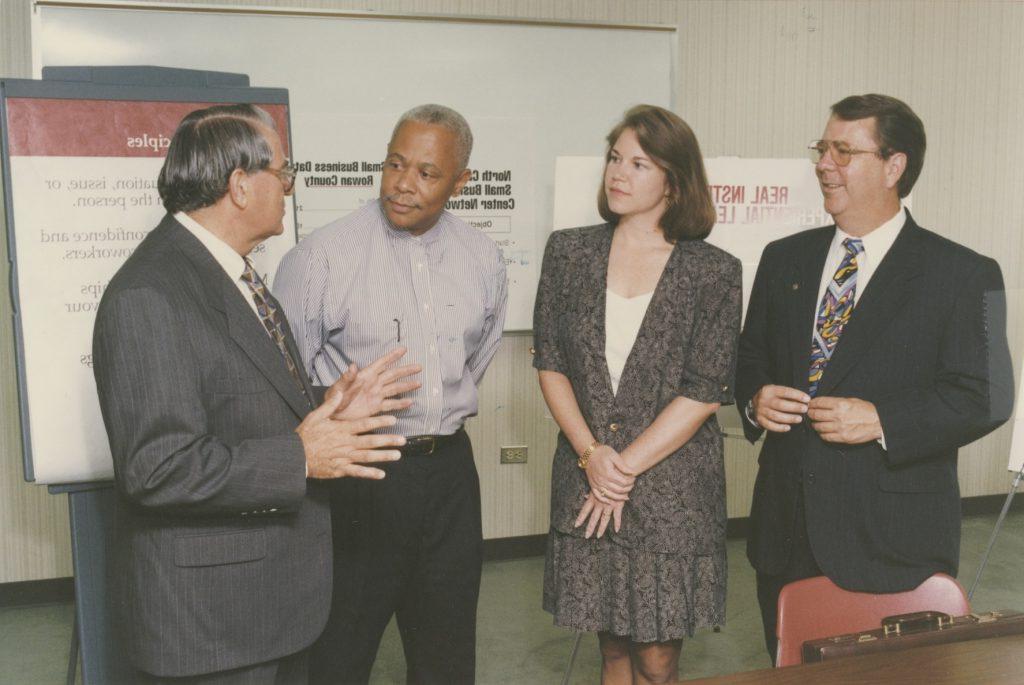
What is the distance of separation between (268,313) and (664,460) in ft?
3.16

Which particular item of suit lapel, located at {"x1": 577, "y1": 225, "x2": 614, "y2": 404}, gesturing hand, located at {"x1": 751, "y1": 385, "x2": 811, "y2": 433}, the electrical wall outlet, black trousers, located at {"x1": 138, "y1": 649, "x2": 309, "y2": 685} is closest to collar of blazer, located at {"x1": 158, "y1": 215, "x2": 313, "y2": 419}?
black trousers, located at {"x1": 138, "y1": 649, "x2": 309, "y2": 685}

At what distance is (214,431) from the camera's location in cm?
164

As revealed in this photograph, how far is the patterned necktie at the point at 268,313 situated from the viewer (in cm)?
178

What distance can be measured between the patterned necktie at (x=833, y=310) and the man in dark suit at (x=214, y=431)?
1095mm

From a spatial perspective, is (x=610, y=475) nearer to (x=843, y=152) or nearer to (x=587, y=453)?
(x=587, y=453)

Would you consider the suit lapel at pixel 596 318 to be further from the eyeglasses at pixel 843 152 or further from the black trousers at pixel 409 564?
the eyeglasses at pixel 843 152

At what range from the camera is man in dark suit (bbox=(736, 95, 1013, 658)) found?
216 centimetres

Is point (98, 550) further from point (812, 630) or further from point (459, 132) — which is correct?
point (812, 630)

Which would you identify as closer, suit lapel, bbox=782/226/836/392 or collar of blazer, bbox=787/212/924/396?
collar of blazer, bbox=787/212/924/396

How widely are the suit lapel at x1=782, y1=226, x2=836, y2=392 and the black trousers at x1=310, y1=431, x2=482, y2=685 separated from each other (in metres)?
0.84

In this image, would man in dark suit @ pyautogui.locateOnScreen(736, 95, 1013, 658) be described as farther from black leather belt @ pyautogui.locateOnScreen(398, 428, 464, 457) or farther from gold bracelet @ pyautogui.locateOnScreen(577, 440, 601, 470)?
black leather belt @ pyautogui.locateOnScreen(398, 428, 464, 457)

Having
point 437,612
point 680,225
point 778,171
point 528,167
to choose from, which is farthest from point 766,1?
point 437,612

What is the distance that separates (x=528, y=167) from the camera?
4.17 metres

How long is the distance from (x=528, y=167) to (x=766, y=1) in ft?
3.96
